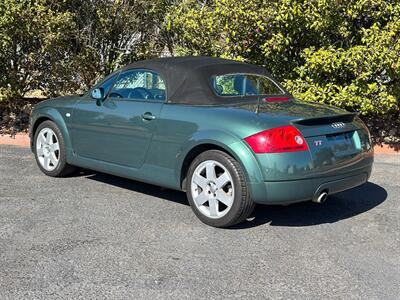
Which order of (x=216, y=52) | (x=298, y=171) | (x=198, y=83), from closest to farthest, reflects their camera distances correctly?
(x=298, y=171), (x=198, y=83), (x=216, y=52)

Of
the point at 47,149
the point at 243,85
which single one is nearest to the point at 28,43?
the point at 47,149

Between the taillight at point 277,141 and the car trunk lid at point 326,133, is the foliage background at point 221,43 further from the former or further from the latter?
the taillight at point 277,141

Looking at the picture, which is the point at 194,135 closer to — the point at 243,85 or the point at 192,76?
the point at 192,76

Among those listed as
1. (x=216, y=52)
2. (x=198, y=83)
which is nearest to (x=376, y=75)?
(x=216, y=52)

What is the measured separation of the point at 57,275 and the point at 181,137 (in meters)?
1.74

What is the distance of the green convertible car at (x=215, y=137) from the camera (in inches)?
170

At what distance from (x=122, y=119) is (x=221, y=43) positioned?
125 inches

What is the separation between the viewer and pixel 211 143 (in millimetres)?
4559

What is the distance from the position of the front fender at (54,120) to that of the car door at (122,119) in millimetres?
137

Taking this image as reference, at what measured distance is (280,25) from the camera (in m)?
7.49

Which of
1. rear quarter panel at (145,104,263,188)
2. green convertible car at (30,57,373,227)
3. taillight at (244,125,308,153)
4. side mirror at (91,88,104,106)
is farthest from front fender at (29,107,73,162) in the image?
taillight at (244,125,308,153)

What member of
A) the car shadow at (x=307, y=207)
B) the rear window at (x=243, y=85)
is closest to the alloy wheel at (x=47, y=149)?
the car shadow at (x=307, y=207)

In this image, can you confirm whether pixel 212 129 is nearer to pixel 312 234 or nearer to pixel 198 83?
pixel 198 83

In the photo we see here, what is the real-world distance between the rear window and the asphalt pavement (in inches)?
47.7
